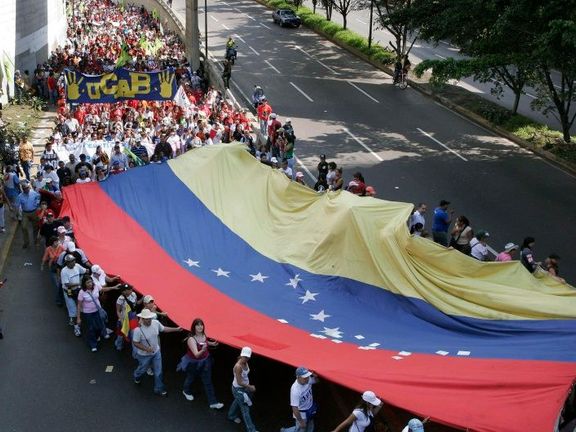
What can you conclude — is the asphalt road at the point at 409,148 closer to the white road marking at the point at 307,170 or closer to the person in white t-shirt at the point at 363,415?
the white road marking at the point at 307,170

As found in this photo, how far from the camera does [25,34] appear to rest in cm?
2894

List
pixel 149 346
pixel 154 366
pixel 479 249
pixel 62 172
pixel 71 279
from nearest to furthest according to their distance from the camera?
1. pixel 149 346
2. pixel 154 366
3. pixel 71 279
4. pixel 479 249
5. pixel 62 172

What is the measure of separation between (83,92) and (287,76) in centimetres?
1502

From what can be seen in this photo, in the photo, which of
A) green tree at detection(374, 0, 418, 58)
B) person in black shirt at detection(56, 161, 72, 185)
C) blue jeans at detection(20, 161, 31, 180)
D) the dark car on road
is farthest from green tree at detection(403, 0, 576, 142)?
the dark car on road

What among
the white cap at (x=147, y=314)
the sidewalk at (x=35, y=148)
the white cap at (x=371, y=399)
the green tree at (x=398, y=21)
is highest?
the green tree at (x=398, y=21)

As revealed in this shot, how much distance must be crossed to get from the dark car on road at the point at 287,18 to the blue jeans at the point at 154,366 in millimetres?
38066

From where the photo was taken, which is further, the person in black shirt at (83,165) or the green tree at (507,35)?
the green tree at (507,35)

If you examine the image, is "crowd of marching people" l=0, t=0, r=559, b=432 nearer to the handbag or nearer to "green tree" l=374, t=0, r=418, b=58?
the handbag

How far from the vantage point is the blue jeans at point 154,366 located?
9.67 m

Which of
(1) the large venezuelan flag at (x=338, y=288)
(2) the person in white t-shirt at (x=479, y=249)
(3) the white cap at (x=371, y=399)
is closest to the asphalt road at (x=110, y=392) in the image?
(1) the large venezuelan flag at (x=338, y=288)

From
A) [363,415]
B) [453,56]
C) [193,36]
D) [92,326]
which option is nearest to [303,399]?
[363,415]

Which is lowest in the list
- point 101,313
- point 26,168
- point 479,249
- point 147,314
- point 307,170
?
point 307,170

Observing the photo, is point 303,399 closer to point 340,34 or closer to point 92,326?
point 92,326

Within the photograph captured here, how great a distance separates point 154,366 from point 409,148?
14713 millimetres
